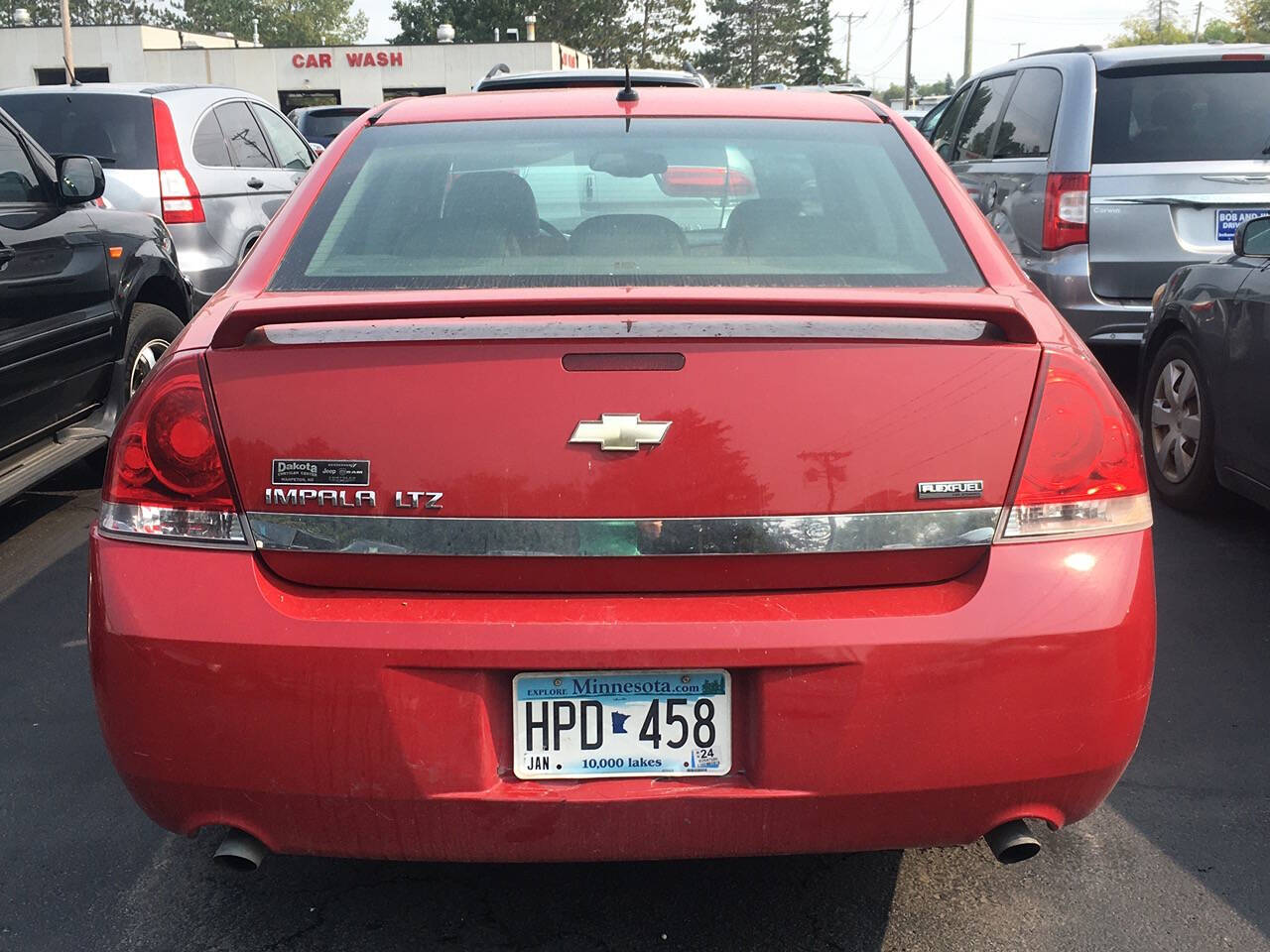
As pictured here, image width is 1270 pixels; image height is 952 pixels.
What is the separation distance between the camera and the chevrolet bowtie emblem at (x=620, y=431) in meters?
2.12

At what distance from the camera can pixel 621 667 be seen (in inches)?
82.0

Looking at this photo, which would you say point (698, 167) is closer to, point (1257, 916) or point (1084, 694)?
point (1084, 694)

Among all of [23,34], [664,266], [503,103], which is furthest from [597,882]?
[23,34]

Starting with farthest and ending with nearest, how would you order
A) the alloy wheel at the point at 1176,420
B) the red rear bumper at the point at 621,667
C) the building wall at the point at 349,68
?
the building wall at the point at 349,68
the alloy wheel at the point at 1176,420
the red rear bumper at the point at 621,667

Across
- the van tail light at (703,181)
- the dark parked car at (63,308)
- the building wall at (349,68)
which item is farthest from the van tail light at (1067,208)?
the building wall at (349,68)

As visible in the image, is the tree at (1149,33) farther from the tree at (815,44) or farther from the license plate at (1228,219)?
the license plate at (1228,219)

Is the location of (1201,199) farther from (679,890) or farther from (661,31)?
(661,31)

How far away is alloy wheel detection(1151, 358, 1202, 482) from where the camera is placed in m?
5.18

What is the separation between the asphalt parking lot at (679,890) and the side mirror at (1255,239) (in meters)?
1.82

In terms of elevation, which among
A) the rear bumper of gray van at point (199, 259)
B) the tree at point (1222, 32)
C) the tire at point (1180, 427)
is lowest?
the tire at point (1180, 427)

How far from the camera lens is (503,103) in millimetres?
3186

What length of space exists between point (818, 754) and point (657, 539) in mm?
433

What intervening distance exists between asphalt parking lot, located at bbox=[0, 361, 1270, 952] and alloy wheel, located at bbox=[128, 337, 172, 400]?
8.67 ft

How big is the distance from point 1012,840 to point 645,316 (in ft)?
3.61
